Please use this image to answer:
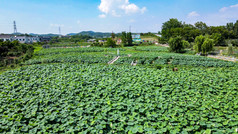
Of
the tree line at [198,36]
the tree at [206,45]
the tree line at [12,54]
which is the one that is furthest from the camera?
the tree line at [198,36]

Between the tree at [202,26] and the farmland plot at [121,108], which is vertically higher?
the tree at [202,26]

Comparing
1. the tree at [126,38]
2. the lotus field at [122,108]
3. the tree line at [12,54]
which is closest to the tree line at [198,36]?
the tree at [126,38]

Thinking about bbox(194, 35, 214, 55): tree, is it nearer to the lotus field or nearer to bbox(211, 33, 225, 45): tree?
bbox(211, 33, 225, 45): tree

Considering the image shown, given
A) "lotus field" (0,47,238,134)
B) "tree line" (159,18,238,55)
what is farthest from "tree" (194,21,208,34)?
"lotus field" (0,47,238,134)

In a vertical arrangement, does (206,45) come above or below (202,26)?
below

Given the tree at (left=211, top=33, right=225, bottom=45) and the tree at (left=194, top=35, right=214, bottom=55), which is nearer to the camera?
the tree at (left=194, top=35, right=214, bottom=55)

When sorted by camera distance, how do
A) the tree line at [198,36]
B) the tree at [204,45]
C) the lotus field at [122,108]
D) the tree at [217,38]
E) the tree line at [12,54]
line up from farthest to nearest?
1. the tree at [217,38]
2. the tree line at [198,36]
3. the tree at [204,45]
4. the tree line at [12,54]
5. the lotus field at [122,108]

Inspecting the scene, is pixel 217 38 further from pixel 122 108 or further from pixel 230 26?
pixel 122 108

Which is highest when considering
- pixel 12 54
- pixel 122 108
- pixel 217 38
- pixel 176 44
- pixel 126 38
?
pixel 126 38

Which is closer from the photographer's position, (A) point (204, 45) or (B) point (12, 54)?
(A) point (204, 45)

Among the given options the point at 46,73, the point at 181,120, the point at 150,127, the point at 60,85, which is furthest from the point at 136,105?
the point at 46,73

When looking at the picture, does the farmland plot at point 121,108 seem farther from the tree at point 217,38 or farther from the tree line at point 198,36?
the tree at point 217,38

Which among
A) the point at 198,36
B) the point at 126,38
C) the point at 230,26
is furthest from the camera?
the point at 230,26

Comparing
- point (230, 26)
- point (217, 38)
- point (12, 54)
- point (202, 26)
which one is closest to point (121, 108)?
point (12, 54)
